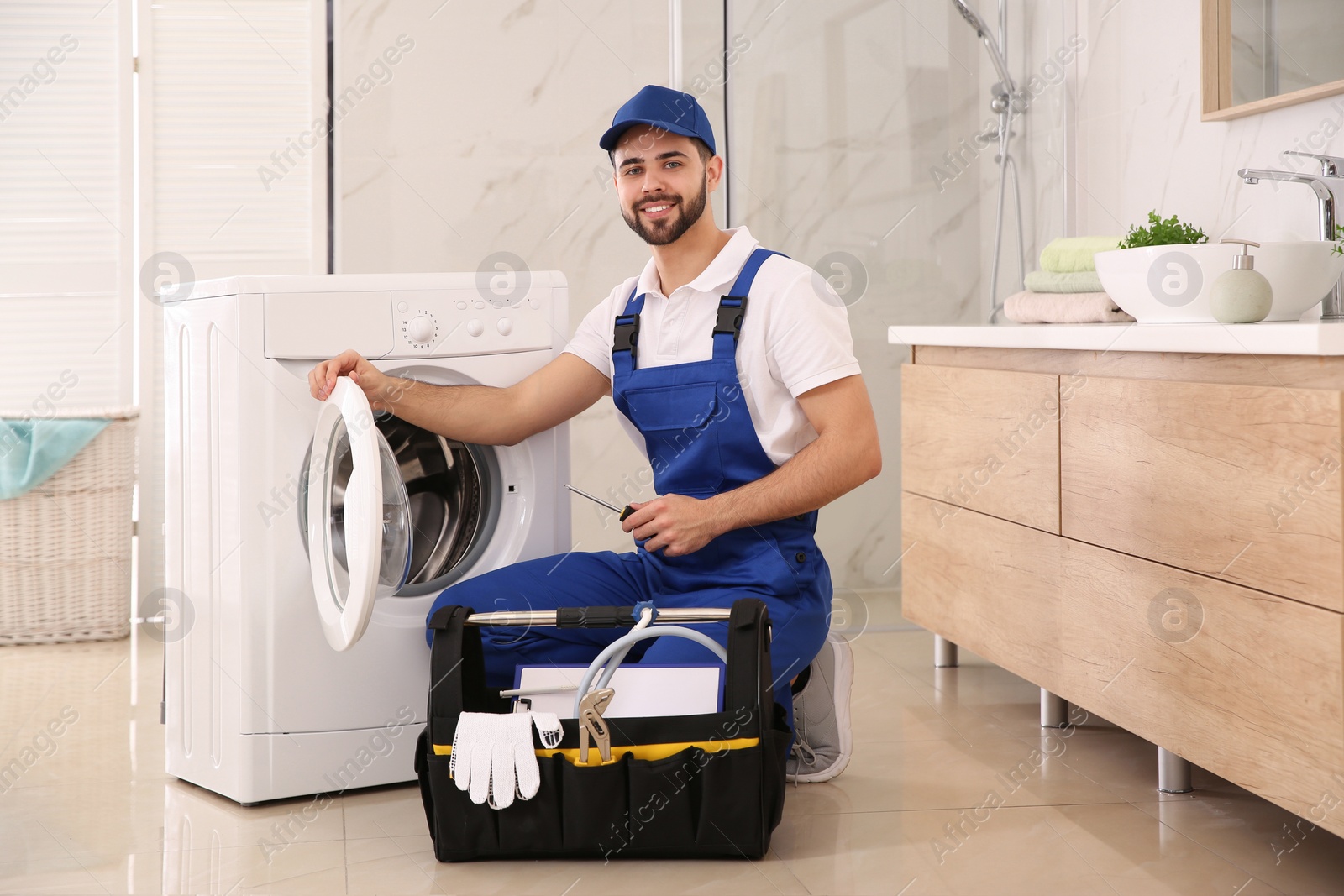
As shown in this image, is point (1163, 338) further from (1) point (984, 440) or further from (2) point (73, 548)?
(2) point (73, 548)

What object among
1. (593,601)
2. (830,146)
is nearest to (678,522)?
(593,601)

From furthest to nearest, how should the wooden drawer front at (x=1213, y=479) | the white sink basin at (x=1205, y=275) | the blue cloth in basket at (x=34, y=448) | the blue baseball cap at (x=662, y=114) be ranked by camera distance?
the blue cloth in basket at (x=34, y=448) < the blue baseball cap at (x=662, y=114) < the white sink basin at (x=1205, y=275) < the wooden drawer front at (x=1213, y=479)

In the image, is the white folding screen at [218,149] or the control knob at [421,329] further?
the white folding screen at [218,149]

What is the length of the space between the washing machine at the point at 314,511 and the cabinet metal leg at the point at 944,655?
44.7 inches

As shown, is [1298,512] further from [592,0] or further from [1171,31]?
[592,0]

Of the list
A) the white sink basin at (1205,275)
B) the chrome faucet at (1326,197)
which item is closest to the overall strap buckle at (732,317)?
the white sink basin at (1205,275)

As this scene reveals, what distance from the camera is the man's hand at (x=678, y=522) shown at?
1856mm

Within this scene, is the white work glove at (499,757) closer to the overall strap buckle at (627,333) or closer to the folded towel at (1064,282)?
the overall strap buckle at (627,333)

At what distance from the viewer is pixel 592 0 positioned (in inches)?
138

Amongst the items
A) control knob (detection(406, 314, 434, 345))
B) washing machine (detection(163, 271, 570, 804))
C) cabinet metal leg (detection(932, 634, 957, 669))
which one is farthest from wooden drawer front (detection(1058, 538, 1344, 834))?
control knob (detection(406, 314, 434, 345))

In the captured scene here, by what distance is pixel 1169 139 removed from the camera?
2648 millimetres

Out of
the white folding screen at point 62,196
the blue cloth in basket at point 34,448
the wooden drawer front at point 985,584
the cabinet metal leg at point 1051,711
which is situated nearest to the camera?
the wooden drawer front at point 985,584

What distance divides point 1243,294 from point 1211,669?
537mm

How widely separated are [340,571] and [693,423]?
638 millimetres
